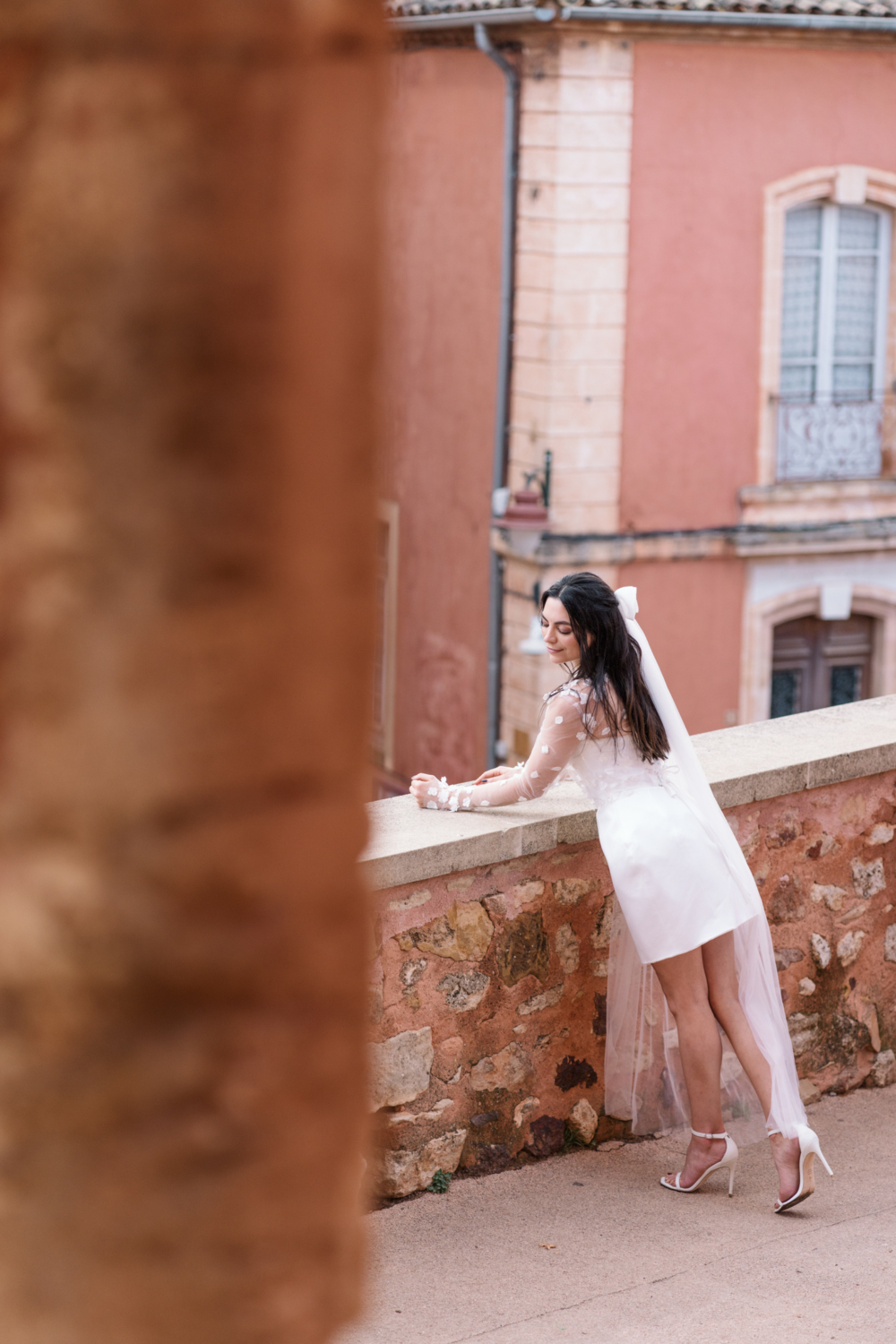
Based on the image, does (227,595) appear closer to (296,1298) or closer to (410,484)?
(296,1298)

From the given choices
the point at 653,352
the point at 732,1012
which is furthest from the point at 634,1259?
the point at 653,352

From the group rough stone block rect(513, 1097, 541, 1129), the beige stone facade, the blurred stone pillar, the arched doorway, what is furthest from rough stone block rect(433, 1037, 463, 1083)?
the arched doorway

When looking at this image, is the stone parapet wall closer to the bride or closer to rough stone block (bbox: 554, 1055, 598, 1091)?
rough stone block (bbox: 554, 1055, 598, 1091)

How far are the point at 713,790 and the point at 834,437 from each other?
11178mm

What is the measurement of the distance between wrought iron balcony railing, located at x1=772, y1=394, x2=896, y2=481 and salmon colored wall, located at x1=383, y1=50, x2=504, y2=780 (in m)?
2.63

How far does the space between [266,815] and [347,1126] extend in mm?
187

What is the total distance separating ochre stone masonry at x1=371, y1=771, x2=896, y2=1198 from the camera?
400 centimetres

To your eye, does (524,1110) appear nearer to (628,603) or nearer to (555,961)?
(555,961)

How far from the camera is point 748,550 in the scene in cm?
1458

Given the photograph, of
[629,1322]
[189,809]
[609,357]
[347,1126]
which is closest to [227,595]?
[189,809]

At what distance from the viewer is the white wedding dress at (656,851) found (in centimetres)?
411

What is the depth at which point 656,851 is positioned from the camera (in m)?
4.11

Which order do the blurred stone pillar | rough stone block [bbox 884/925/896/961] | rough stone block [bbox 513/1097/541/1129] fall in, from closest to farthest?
1. the blurred stone pillar
2. rough stone block [bbox 513/1097/541/1129]
3. rough stone block [bbox 884/925/896/961]

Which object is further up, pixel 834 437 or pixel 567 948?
pixel 834 437
